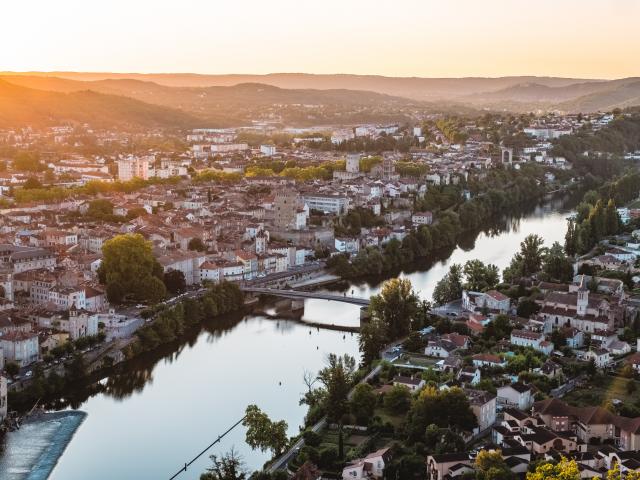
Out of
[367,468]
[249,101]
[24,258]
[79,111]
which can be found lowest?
[367,468]

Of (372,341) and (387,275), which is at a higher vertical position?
(372,341)

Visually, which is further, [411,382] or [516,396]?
[411,382]

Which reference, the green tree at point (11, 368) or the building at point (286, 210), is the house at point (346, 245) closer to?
the building at point (286, 210)

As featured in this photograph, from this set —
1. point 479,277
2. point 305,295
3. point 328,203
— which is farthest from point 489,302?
point 328,203

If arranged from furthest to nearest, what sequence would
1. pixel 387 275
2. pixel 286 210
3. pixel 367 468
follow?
pixel 286 210, pixel 387 275, pixel 367 468

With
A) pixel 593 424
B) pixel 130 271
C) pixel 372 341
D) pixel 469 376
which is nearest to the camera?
pixel 593 424

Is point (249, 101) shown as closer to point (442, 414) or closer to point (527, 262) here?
point (527, 262)
